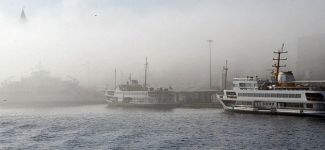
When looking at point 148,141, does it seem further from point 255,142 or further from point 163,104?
point 163,104

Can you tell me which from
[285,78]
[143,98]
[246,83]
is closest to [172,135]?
[246,83]

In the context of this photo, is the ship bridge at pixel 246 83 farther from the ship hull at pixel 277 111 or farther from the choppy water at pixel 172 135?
the choppy water at pixel 172 135

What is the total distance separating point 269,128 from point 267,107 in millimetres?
27316

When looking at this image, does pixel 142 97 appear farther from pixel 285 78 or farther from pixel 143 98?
pixel 285 78

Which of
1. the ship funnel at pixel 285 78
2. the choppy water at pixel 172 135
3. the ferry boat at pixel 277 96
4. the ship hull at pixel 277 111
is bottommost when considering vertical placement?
the choppy water at pixel 172 135

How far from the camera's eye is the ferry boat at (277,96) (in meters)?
91.4

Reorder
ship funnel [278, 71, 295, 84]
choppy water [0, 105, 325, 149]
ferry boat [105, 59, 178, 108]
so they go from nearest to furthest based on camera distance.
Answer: choppy water [0, 105, 325, 149] < ship funnel [278, 71, 295, 84] < ferry boat [105, 59, 178, 108]

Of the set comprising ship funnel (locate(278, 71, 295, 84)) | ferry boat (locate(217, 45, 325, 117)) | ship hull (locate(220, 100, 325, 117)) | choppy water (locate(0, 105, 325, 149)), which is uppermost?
ship funnel (locate(278, 71, 295, 84))

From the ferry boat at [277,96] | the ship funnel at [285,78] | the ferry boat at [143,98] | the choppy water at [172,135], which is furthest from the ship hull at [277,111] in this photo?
the ferry boat at [143,98]

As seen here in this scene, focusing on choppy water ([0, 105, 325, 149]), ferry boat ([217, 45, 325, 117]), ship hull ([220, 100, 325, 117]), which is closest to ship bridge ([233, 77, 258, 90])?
ferry boat ([217, 45, 325, 117])

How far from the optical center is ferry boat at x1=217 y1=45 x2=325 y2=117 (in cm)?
9144

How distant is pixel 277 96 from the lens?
9869cm

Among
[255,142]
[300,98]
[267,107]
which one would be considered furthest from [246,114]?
[255,142]

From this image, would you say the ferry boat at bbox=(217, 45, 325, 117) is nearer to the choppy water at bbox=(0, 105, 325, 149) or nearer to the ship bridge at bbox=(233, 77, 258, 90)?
the ship bridge at bbox=(233, 77, 258, 90)
